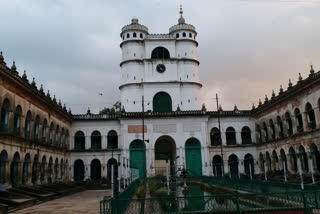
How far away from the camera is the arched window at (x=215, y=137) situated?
3925 centimetres

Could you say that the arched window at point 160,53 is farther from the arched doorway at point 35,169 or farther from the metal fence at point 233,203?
the metal fence at point 233,203

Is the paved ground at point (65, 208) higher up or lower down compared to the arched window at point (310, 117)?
lower down

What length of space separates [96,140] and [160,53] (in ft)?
49.5

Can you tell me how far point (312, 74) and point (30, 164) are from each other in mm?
24940

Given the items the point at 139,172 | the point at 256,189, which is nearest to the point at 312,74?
the point at 256,189

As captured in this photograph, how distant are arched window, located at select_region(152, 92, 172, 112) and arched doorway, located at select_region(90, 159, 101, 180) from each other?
10203mm

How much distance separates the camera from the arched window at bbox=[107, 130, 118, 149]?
38312 mm

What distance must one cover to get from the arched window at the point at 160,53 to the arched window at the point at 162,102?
5.58 m

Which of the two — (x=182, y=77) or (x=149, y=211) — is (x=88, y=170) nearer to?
(x=182, y=77)

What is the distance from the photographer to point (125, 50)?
1697 inches

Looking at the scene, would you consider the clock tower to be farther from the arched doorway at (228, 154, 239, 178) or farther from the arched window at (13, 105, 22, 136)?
the arched window at (13, 105, 22, 136)

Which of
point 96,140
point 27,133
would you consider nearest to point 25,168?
point 27,133

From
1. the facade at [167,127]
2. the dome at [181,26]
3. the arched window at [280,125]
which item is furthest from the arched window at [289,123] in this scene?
the dome at [181,26]

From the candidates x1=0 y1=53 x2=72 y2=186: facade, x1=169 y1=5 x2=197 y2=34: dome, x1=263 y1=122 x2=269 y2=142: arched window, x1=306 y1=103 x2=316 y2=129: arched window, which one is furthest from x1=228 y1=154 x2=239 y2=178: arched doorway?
x1=0 y1=53 x2=72 y2=186: facade
